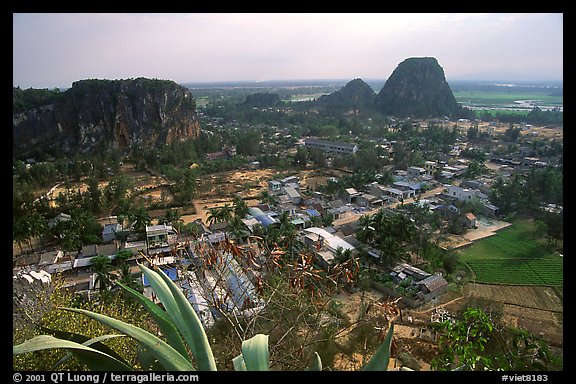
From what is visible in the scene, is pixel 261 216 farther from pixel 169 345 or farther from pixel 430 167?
pixel 430 167

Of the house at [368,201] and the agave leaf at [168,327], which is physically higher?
the agave leaf at [168,327]

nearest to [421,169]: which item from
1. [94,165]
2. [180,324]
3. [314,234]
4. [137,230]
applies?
[314,234]

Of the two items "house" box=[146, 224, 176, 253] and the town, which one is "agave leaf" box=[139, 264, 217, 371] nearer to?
the town

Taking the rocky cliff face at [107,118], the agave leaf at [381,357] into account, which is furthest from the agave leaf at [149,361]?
the rocky cliff face at [107,118]

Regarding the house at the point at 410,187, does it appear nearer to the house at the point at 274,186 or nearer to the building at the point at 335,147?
the house at the point at 274,186

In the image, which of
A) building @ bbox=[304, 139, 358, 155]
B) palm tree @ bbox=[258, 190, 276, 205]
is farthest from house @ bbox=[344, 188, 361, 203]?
building @ bbox=[304, 139, 358, 155]
